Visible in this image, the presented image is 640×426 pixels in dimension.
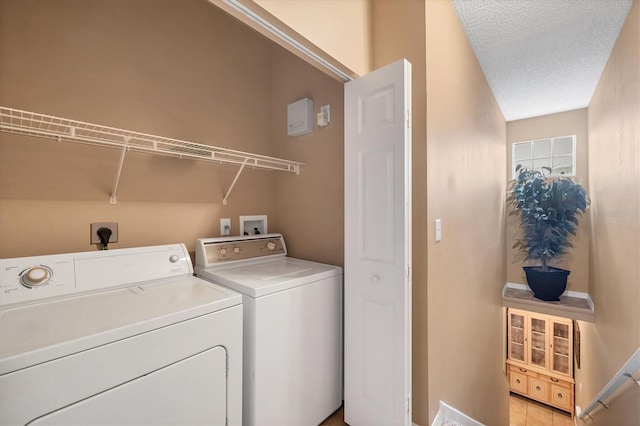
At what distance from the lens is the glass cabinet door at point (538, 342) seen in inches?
182

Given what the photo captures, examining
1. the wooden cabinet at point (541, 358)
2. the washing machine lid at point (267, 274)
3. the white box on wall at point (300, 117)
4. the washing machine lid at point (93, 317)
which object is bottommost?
the wooden cabinet at point (541, 358)

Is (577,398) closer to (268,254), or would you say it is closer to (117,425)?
(268,254)

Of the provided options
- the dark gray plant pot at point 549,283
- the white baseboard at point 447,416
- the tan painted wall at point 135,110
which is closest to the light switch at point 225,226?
the tan painted wall at point 135,110

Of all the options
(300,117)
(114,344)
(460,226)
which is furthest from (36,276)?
(460,226)

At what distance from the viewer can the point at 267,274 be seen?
1606mm

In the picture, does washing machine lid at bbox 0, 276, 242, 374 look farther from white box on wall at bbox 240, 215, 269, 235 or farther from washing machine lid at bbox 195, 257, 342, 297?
white box on wall at bbox 240, 215, 269, 235

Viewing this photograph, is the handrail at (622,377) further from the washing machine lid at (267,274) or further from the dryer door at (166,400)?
the dryer door at (166,400)

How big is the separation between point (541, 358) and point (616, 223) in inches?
128

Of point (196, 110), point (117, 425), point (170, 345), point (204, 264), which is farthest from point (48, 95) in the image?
point (117, 425)

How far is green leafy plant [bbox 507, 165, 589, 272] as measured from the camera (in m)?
3.54

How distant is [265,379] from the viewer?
1.34m

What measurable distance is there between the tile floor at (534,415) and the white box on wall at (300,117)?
17.4 feet

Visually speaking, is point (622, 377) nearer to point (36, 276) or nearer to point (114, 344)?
point (114, 344)

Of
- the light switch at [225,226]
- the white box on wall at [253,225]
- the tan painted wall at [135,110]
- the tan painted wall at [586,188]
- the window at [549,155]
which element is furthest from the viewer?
the window at [549,155]
